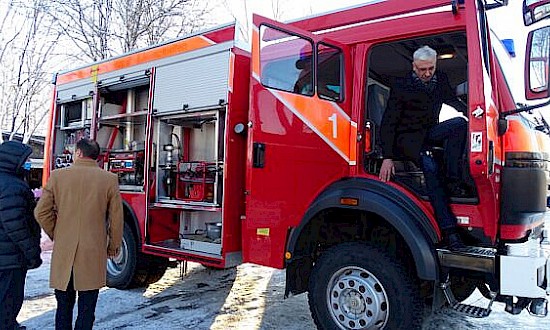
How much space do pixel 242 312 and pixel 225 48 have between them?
9.17 ft

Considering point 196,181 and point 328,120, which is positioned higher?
point 328,120

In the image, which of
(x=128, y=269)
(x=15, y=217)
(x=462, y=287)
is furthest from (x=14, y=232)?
(x=462, y=287)

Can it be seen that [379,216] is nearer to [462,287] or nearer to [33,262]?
[462,287]

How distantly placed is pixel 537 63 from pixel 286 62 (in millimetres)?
1951

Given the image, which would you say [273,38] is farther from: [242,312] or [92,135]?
[92,135]

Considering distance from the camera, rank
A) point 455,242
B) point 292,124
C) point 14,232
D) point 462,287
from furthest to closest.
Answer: point 462,287
point 292,124
point 14,232
point 455,242

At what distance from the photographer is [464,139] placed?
348 centimetres

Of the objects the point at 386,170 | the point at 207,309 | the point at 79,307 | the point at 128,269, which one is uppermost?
the point at 386,170

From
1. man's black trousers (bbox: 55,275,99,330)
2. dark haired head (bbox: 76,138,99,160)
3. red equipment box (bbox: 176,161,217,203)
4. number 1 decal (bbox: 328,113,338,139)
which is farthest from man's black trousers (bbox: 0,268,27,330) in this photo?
number 1 decal (bbox: 328,113,338,139)

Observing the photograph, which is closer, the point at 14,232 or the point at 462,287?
the point at 14,232

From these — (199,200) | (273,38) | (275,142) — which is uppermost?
(273,38)

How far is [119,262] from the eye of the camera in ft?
19.3

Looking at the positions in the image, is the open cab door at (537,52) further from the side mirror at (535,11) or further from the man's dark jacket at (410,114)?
the man's dark jacket at (410,114)

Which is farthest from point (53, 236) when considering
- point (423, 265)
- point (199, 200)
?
point (423, 265)
